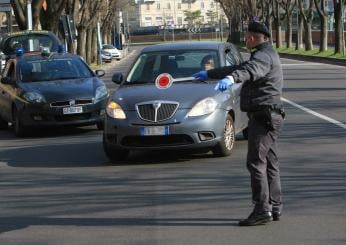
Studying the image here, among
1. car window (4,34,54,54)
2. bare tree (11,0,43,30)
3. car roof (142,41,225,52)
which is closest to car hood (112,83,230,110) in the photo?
car roof (142,41,225,52)

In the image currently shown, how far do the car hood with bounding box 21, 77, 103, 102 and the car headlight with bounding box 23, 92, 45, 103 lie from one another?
0.25 feet

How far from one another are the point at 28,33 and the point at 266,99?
19.5 m

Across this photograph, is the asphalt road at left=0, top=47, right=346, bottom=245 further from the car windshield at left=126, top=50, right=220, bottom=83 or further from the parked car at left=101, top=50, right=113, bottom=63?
the parked car at left=101, top=50, right=113, bottom=63

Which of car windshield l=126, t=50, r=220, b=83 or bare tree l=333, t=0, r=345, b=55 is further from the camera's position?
bare tree l=333, t=0, r=345, b=55

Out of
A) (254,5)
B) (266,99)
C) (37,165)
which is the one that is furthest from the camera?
(254,5)

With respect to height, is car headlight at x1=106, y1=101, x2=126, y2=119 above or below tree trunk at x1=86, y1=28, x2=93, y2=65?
above

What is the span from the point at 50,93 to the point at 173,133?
4.74m

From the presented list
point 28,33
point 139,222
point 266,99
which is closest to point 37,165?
point 139,222

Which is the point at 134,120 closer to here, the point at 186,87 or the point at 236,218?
the point at 186,87

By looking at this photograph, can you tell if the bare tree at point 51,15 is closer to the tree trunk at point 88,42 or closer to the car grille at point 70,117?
the tree trunk at point 88,42

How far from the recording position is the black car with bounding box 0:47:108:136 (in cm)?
1429

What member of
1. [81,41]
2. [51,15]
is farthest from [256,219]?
[81,41]

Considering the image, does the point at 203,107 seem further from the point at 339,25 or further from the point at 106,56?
the point at 106,56

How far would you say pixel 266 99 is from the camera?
22.8ft
